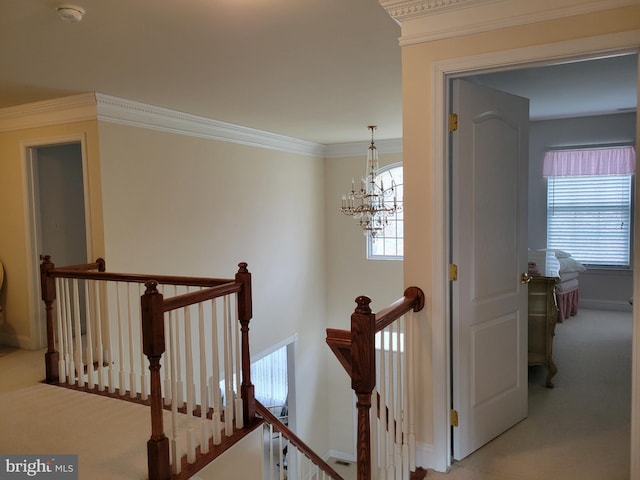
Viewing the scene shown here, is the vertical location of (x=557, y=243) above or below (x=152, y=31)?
below

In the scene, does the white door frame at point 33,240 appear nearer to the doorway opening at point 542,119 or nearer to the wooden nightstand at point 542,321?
the doorway opening at point 542,119

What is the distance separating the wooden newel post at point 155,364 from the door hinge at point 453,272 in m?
1.53

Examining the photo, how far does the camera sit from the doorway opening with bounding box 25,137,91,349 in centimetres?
499

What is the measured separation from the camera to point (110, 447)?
9.34 feet

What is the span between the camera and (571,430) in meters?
2.87

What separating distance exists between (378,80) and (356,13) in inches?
56.4

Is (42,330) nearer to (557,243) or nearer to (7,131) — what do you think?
(7,131)

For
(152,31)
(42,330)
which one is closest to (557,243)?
(152,31)

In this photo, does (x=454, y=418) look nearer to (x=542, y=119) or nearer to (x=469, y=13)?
(x=469, y=13)

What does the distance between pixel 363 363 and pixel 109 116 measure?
12.4 feet

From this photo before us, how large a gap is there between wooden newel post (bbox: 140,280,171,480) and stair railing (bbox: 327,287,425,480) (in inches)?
36.0

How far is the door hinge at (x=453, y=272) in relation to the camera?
2.56 m

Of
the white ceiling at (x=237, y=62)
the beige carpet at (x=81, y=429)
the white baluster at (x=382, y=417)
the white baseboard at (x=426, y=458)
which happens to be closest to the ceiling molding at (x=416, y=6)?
the white ceiling at (x=237, y=62)

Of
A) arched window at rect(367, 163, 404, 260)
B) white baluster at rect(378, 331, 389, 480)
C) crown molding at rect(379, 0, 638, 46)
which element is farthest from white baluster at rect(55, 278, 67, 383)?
arched window at rect(367, 163, 404, 260)
